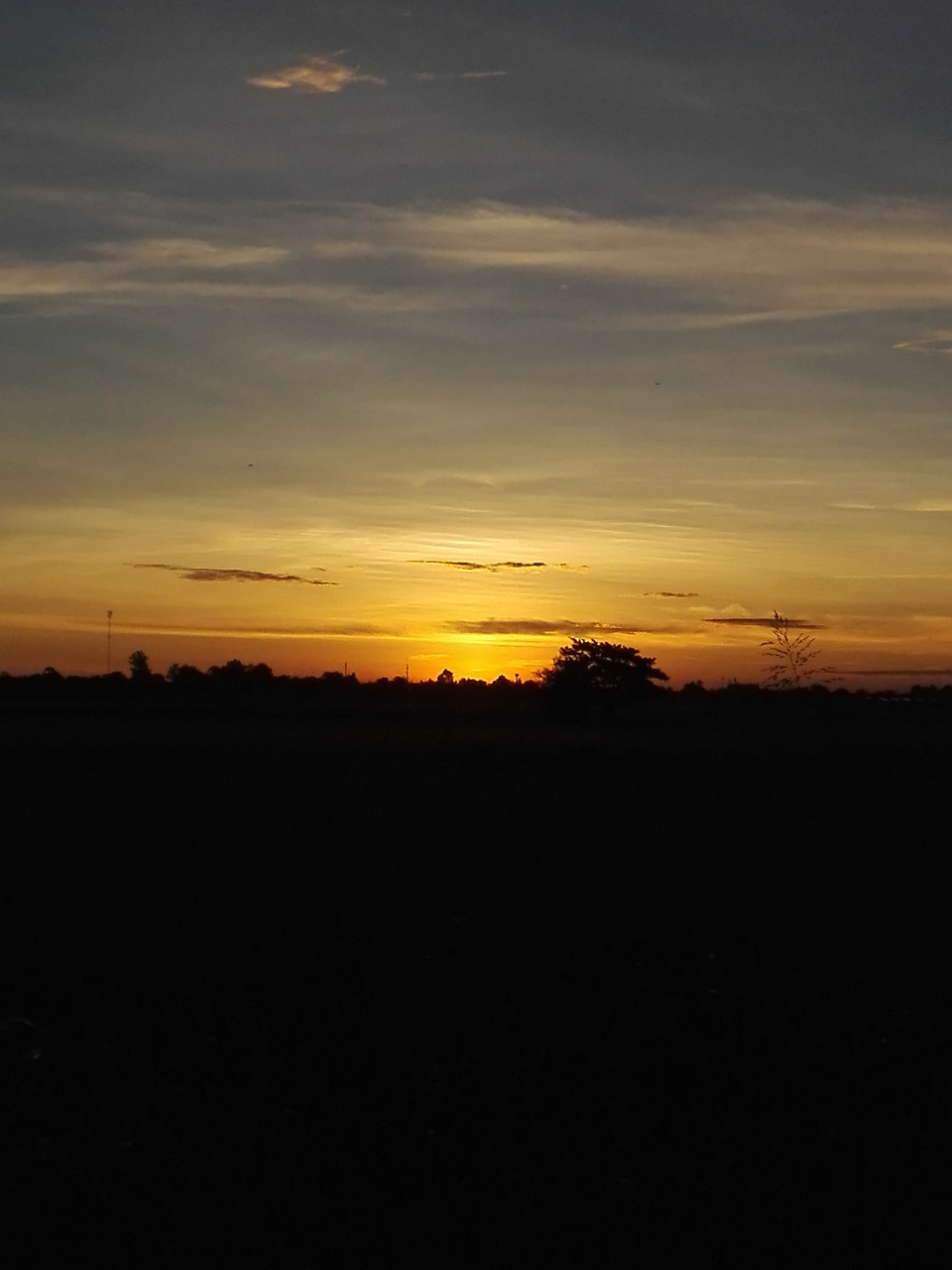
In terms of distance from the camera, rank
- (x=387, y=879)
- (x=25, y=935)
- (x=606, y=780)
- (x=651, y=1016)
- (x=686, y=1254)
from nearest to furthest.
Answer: (x=686, y=1254), (x=651, y=1016), (x=25, y=935), (x=387, y=879), (x=606, y=780)

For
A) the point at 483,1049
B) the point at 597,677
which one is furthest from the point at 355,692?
the point at 483,1049

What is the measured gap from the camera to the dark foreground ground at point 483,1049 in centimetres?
498

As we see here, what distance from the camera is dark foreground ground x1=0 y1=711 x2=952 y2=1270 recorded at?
4980 mm

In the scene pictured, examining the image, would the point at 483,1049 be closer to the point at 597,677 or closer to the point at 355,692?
the point at 597,677

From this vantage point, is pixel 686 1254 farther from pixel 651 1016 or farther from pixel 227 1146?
pixel 651 1016

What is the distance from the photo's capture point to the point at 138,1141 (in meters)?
5.35

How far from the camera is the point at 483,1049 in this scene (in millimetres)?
6598

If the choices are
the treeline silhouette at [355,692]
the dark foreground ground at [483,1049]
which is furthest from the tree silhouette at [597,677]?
the dark foreground ground at [483,1049]

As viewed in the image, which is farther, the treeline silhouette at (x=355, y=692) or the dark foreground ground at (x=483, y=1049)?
the treeline silhouette at (x=355, y=692)

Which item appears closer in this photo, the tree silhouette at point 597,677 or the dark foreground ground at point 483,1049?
the dark foreground ground at point 483,1049

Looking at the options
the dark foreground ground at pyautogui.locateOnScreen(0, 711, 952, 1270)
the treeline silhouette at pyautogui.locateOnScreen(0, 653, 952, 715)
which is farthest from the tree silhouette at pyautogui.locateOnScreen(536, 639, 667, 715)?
the dark foreground ground at pyautogui.locateOnScreen(0, 711, 952, 1270)

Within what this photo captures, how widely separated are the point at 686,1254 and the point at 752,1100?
1380 millimetres

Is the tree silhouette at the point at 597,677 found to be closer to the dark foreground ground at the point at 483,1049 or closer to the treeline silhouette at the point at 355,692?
the treeline silhouette at the point at 355,692

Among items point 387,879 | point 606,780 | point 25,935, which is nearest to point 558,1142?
point 25,935
